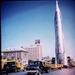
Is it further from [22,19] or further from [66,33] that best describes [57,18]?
[22,19]

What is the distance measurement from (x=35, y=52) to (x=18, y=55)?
15.5 inches

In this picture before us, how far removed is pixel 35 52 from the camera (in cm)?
431

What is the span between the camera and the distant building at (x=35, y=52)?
4321 millimetres

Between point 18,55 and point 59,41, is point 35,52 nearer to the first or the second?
point 18,55

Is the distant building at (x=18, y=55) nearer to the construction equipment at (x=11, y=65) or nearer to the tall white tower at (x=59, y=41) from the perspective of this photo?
the construction equipment at (x=11, y=65)

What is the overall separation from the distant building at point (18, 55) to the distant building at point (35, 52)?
9 centimetres

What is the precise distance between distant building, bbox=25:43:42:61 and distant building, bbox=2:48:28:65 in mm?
92

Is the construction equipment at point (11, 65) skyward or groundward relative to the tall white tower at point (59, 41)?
groundward

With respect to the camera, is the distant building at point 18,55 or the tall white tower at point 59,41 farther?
the distant building at point 18,55

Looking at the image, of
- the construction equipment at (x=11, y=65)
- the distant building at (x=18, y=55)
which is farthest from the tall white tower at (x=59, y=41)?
the construction equipment at (x=11, y=65)

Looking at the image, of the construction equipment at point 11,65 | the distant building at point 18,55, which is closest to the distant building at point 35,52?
the distant building at point 18,55

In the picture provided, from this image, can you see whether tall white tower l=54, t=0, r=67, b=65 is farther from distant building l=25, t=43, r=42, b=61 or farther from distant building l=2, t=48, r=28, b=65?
distant building l=2, t=48, r=28, b=65

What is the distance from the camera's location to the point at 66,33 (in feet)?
14.1

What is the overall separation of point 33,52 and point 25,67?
1.19 ft
